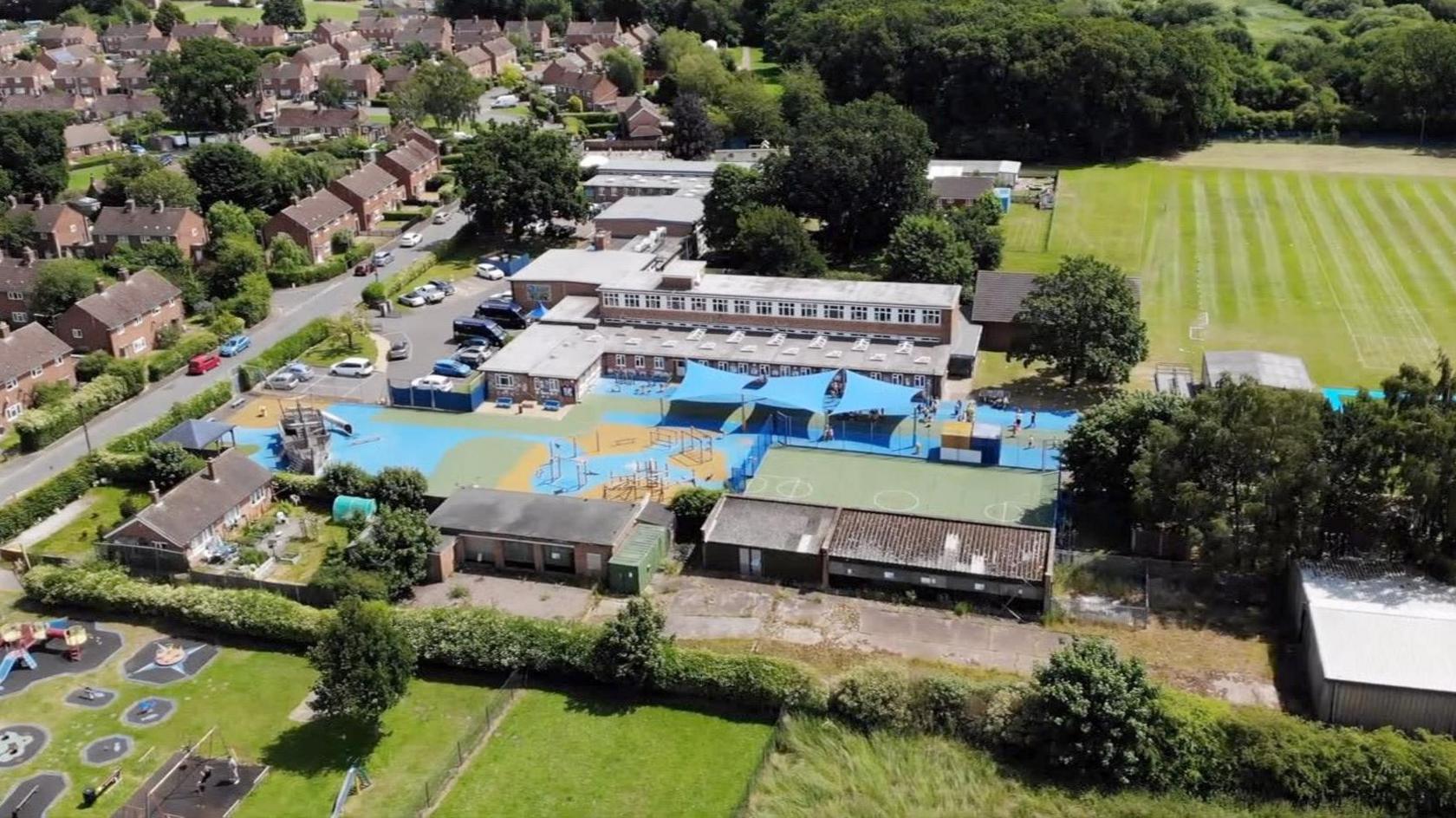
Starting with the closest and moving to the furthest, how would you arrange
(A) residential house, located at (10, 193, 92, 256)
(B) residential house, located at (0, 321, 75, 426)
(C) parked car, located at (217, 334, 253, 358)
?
(B) residential house, located at (0, 321, 75, 426)
(C) parked car, located at (217, 334, 253, 358)
(A) residential house, located at (10, 193, 92, 256)

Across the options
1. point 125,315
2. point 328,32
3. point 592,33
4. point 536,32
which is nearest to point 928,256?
point 125,315

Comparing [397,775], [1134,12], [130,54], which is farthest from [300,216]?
[1134,12]

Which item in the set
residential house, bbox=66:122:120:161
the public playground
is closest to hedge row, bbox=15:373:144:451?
the public playground

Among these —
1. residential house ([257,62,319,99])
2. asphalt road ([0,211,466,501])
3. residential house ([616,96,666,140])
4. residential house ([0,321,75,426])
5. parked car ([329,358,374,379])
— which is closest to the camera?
asphalt road ([0,211,466,501])

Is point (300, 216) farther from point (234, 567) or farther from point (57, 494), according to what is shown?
point (234, 567)

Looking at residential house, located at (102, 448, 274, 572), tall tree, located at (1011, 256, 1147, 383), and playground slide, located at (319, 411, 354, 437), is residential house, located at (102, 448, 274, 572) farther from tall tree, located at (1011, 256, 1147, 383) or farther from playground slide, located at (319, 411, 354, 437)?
tall tree, located at (1011, 256, 1147, 383)

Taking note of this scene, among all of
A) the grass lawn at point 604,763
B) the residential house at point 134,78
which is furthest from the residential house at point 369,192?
the residential house at point 134,78
